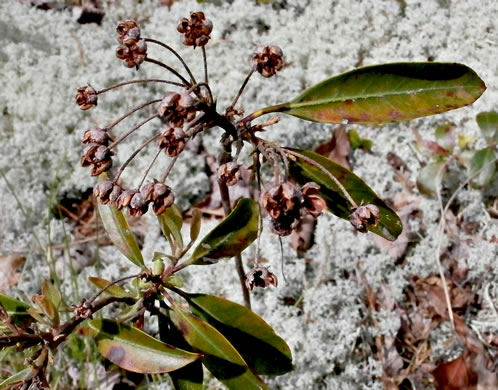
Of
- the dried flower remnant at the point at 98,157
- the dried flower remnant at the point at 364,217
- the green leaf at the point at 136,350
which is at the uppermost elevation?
the dried flower remnant at the point at 98,157

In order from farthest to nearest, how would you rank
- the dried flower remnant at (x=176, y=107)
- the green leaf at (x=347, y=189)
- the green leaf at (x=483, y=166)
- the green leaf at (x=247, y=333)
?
1. the green leaf at (x=483, y=166)
2. the green leaf at (x=247, y=333)
3. the green leaf at (x=347, y=189)
4. the dried flower remnant at (x=176, y=107)

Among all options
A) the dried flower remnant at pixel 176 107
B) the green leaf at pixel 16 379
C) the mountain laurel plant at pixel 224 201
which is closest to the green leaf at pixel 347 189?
the mountain laurel plant at pixel 224 201

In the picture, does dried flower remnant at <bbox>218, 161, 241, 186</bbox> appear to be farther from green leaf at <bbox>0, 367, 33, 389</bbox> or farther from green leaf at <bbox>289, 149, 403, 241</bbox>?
green leaf at <bbox>0, 367, 33, 389</bbox>

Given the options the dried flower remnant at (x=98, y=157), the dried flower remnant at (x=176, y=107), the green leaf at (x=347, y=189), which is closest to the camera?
the dried flower remnant at (x=176, y=107)

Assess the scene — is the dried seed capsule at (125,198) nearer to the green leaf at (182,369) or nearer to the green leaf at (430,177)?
the green leaf at (182,369)

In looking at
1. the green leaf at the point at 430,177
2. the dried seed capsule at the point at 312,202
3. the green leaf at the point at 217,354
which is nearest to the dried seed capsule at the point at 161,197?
the dried seed capsule at the point at 312,202

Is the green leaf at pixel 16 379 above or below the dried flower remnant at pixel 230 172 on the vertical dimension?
below

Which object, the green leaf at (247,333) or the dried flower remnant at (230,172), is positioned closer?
the dried flower remnant at (230,172)

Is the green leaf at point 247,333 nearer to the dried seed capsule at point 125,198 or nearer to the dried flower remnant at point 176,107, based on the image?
the dried seed capsule at point 125,198

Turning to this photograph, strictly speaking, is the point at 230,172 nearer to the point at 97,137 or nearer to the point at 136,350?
the point at 97,137
